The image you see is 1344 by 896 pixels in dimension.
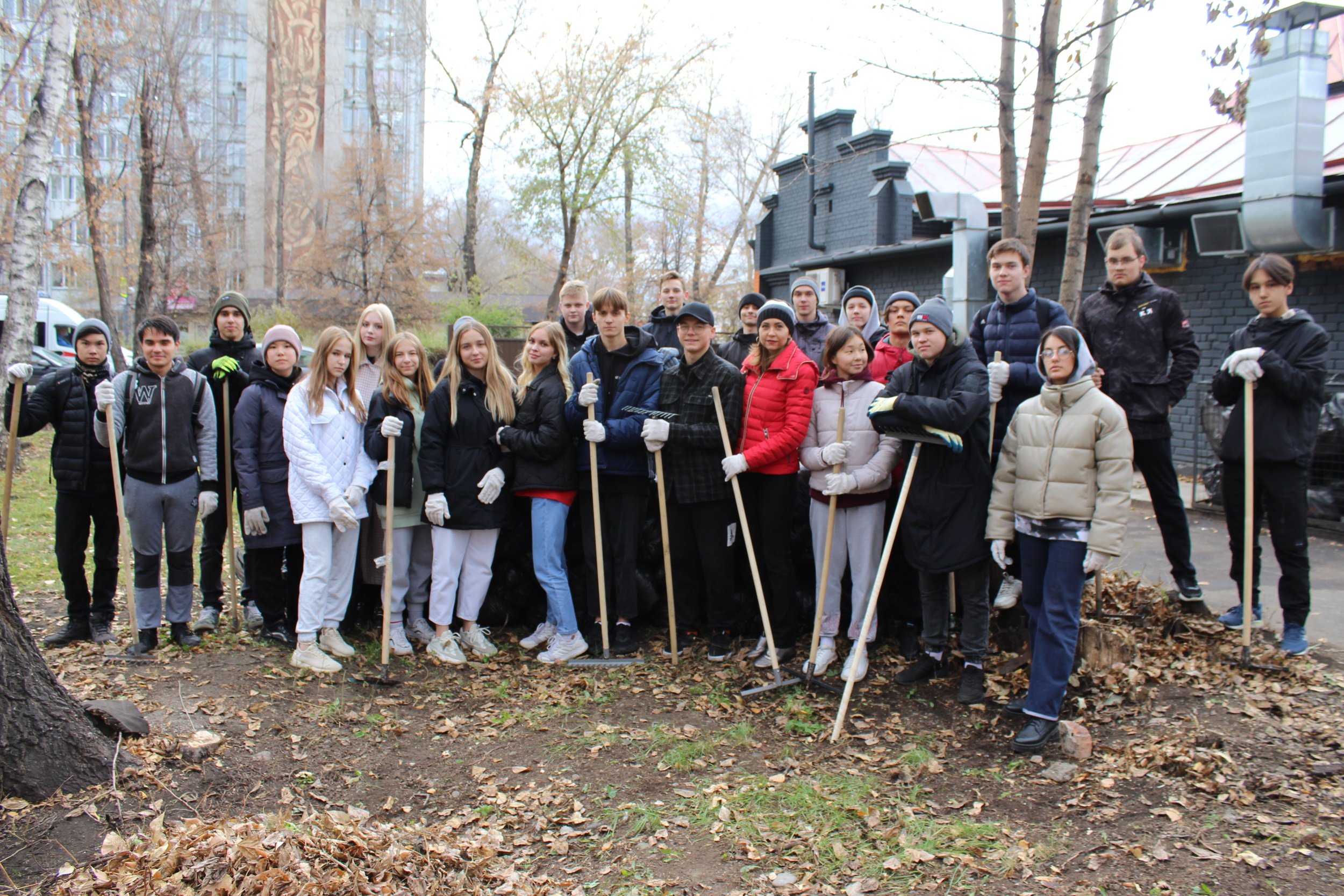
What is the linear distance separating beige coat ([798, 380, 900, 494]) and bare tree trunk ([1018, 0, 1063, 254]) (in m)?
2.22

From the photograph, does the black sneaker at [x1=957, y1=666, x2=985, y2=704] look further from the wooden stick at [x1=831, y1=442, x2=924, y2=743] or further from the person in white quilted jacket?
the person in white quilted jacket

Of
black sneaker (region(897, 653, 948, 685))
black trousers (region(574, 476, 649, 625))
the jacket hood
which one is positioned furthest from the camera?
black trousers (region(574, 476, 649, 625))

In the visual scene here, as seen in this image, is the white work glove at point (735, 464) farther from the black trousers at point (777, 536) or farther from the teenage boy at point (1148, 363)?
the teenage boy at point (1148, 363)

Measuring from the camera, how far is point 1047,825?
361 cm

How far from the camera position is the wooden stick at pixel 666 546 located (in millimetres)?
5363

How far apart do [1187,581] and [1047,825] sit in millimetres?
2477

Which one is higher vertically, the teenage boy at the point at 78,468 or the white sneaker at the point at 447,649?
the teenage boy at the point at 78,468

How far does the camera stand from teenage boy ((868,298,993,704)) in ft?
14.6

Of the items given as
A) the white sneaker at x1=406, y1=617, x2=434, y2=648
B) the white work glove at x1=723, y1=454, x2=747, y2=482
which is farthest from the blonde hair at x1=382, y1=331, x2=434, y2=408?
the white work glove at x1=723, y1=454, x2=747, y2=482

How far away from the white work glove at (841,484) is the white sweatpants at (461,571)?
2.16 metres

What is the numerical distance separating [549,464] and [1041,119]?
14.6ft

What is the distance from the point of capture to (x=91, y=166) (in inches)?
606

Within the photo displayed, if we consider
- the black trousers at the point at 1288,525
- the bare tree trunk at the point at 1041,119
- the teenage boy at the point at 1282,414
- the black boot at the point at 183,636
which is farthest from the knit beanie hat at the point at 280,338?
the black trousers at the point at 1288,525

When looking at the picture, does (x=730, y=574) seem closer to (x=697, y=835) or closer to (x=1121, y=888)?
(x=697, y=835)
